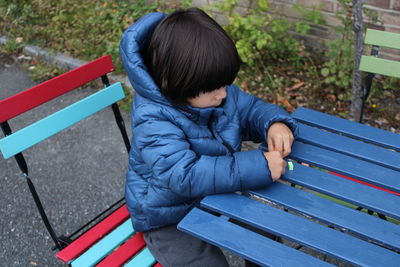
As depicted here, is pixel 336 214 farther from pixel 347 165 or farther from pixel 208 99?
pixel 208 99

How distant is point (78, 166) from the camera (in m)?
3.14

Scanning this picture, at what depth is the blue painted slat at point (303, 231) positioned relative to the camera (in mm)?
1195

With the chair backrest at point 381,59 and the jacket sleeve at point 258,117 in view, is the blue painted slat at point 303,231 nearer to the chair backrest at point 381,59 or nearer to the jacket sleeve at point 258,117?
the jacket sleeve at point 258,117

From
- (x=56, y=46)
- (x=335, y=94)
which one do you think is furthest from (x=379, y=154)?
(x=56, y=46)

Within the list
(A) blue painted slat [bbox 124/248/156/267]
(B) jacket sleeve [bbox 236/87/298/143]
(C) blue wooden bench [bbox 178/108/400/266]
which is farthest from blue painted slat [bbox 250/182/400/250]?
(A) blue painted slat [bbox 124/248/156/267]

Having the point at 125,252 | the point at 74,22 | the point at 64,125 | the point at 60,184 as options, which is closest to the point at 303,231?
the point at 125,252

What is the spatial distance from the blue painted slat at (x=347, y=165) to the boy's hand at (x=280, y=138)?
58 millimetres

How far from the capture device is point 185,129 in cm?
156

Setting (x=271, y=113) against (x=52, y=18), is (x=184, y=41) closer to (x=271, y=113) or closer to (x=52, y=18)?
(x=271, y=113)

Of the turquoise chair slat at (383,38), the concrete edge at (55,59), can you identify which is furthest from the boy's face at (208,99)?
the concrete edge at (55,59)

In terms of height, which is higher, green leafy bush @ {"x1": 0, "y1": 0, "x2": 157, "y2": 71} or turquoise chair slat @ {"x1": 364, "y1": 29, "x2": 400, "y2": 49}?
green leafy bush @ {"x1": 0, "y1": 0, "x2": 157, "y2": 71}

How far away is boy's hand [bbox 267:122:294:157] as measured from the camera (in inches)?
63.7

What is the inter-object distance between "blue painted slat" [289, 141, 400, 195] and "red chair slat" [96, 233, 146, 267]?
69 centimetres

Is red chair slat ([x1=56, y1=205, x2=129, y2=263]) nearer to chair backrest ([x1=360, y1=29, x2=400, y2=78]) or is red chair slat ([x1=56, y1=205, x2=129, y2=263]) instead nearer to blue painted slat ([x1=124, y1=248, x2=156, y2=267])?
blue painted slat ([x1=124, y1=248, x2=156, y2=267])
